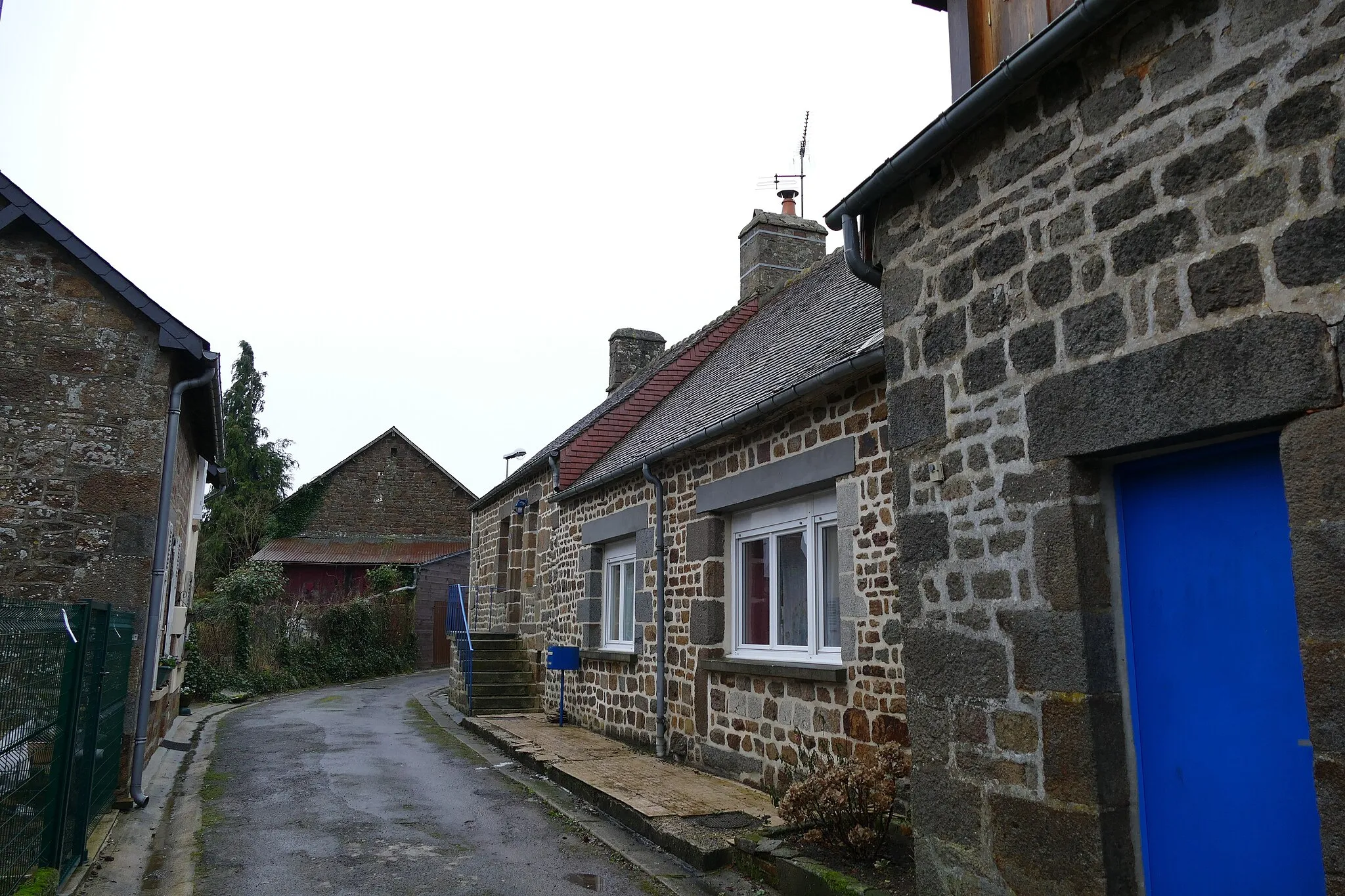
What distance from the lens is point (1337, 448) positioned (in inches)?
108

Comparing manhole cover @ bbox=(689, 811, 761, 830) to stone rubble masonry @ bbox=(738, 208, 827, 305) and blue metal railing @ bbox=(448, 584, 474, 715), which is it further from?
stone rubble masonry @ bbox=(738, 208, 827, 305)

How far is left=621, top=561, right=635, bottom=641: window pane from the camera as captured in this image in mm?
11062

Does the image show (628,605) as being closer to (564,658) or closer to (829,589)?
(564,658)

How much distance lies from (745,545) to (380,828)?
3592 mm

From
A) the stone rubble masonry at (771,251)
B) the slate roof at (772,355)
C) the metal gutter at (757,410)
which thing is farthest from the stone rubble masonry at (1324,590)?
the stone rubble masonry at (771,251)

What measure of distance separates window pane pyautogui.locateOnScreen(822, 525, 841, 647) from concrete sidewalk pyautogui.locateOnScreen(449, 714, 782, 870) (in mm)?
1264

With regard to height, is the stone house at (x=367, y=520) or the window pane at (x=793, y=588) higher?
the stone house at (x=367, y=520)

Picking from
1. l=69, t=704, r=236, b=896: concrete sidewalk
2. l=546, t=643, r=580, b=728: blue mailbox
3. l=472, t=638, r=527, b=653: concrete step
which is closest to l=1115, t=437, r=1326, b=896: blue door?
l=69, t=704, r=236, b=896: concrete sidewalk

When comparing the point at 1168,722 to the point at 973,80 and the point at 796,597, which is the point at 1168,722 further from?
the point at 796,597

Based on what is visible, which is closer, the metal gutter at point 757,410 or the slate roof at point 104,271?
the metal gutter at point 757,410

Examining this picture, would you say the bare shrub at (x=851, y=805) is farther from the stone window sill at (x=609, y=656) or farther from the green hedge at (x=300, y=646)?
the green hedge at (x=300, y=646)

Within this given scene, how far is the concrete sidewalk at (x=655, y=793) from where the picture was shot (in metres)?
6.17

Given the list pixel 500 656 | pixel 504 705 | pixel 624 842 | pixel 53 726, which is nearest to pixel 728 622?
pixel 624 842

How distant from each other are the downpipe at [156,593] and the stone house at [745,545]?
414cm
